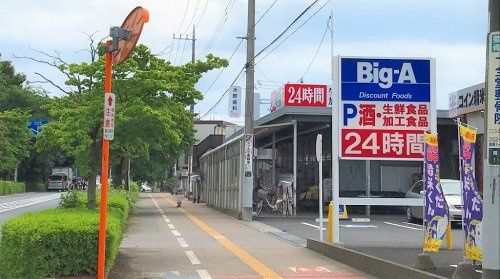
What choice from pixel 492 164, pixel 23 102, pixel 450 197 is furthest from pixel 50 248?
pixel 23 102

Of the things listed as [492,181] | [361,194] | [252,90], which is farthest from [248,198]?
[492,181]

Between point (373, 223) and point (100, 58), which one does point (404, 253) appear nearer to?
point (100, 58)

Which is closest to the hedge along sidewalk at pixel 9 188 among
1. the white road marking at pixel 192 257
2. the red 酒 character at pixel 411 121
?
the white road marking at pixel 192 257

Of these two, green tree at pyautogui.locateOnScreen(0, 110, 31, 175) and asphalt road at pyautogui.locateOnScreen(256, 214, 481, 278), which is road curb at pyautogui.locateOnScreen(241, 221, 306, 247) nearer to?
asphalt road at pyautogui.locateOnScreen(256, 214, 481, 278)

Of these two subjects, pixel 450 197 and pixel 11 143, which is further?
pixel 11 143

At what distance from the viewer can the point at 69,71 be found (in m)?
12.6

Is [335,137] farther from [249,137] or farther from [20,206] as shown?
[20,206]

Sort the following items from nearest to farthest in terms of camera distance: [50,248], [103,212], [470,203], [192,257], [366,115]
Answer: [103,212] → [50,248] → [470,203] → [192,257] → [366,115]

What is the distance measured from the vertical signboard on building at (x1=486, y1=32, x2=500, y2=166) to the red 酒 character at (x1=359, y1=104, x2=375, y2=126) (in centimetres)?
682

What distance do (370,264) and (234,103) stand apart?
2165 cm

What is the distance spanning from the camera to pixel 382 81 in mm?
12562

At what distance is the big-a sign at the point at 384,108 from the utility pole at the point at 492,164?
21.8 feet

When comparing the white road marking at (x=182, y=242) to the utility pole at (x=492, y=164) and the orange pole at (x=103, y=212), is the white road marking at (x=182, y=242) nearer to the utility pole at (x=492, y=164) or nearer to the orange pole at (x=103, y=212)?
the orange pole at (x=103, y=212)

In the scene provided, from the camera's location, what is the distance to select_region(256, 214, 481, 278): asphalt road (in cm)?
1077
